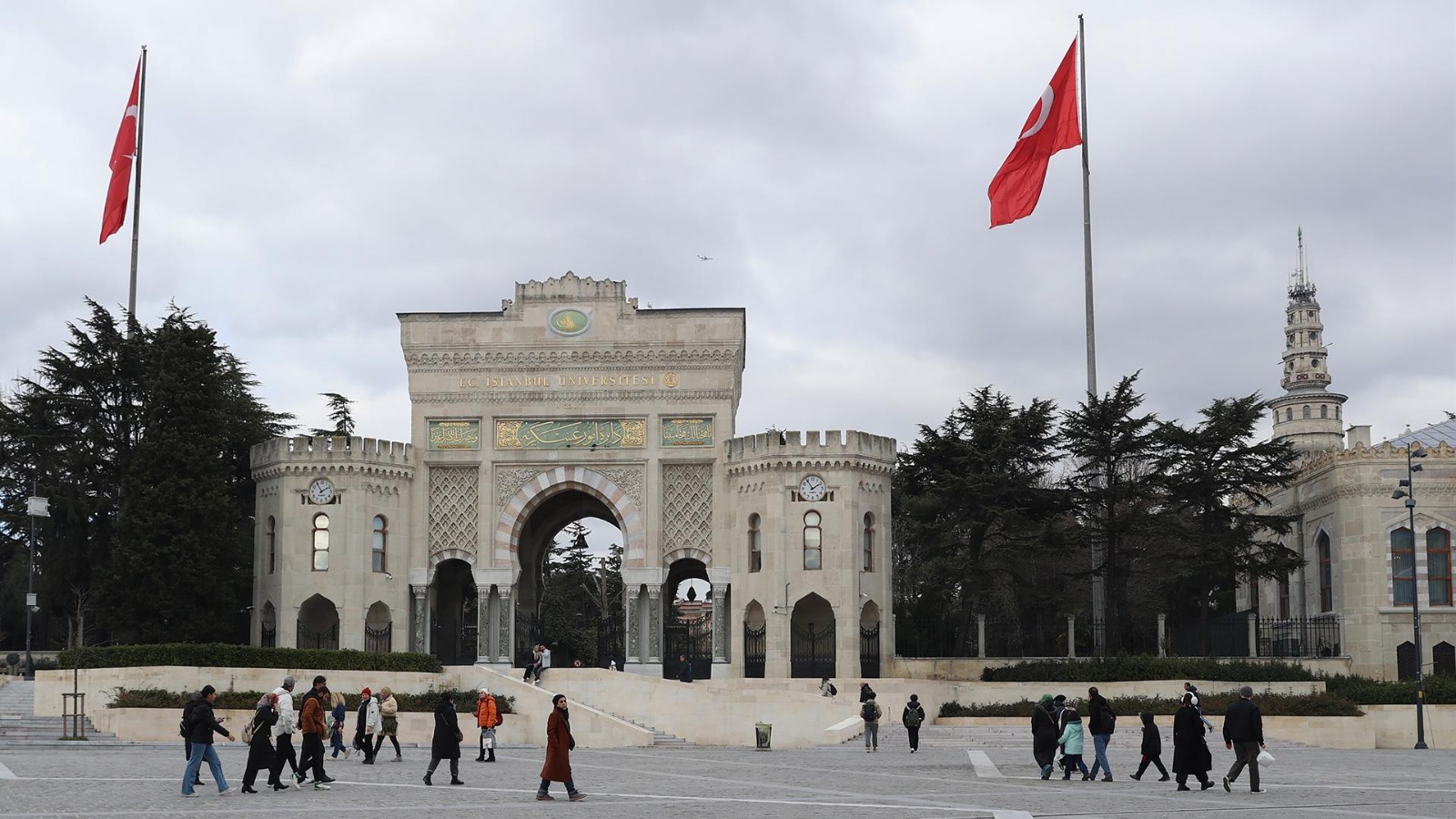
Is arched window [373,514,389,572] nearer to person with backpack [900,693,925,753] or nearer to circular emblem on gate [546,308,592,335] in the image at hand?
circular emblem on gate [546,308,592,335]

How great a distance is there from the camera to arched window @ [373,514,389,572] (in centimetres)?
4353

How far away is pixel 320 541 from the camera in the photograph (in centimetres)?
4322

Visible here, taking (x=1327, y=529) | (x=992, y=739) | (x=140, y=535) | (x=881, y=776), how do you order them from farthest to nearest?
(x=1327, y=529) < (x=140, y=535) < (x=992, y=739) < (x=881, y=776)

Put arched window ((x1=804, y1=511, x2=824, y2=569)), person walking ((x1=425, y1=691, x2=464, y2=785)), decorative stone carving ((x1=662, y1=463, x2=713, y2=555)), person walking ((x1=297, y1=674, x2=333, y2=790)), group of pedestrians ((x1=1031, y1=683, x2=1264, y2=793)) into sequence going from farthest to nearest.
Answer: decorative stone carving ((x1=662, y1=463, x2=713, y2=555)) < arched window ((x1=804, y1=511, x2=824, y2=569)) < person walking ((x1=425, y1=691, x2=464, y2=785)) < person walking ((x1=297, y1=674, x2=333, y2=790)) < group of pedestrians ((x1=1031, y1=683, x2=1264, y2=793))

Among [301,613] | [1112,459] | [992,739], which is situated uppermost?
[1112,459]

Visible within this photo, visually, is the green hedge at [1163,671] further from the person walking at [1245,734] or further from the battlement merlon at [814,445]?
the person walking at [1245,734]

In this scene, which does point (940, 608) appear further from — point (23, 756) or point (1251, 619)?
→ point (23, 756)

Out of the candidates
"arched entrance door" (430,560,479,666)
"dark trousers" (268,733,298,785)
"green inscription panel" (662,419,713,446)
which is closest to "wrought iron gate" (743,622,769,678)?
"green inscription panel" (662,419,713,446)

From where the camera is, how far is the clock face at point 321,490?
4328 cm

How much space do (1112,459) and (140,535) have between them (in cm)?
2551

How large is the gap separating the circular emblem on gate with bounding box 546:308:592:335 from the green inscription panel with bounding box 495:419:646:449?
2612 millimetres

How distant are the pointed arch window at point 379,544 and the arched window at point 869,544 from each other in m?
13.4

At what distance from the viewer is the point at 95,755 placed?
27.5 meters

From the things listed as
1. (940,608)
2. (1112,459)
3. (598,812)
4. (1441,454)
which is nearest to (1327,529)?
(1441,454)
